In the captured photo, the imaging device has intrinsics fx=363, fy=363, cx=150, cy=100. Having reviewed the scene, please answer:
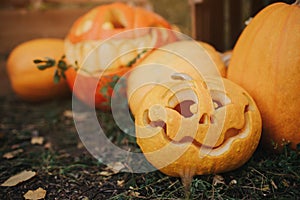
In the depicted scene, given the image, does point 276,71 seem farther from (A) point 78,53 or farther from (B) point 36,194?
(A) point 78,53

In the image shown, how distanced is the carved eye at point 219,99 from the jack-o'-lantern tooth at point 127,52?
705 mm

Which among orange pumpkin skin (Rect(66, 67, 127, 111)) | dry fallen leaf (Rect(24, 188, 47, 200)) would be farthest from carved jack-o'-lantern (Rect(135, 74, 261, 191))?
orange pumpkin skin (Rect(66, 67, 127, 111))

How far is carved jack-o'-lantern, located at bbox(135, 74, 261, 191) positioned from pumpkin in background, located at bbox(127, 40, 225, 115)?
0.84 ft

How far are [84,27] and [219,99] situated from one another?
1012mm

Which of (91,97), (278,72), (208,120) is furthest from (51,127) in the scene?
(278,72)

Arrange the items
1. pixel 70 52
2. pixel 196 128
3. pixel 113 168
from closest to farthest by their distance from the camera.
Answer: pixel 196 128 < pixel 113 168 < pixel 70 52

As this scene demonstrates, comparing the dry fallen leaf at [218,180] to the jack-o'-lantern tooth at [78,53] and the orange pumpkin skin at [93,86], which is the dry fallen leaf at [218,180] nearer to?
the orange pumpkin skin at [93,86]

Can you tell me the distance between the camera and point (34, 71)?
7.40 ft

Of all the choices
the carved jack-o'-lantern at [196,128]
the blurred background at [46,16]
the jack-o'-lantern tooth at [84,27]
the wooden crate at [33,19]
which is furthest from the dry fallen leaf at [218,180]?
the wooden crate at [33,19]

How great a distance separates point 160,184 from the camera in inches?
50.0

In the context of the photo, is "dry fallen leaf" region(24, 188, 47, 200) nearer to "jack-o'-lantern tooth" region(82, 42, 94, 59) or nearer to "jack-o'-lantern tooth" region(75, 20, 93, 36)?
"jack-o'-lantern tooth" region(82, 42, 94, 59)

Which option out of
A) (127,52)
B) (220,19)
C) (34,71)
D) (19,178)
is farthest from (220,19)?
(19,178)

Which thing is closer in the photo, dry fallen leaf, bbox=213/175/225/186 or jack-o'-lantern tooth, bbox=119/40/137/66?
dry fallen leaf, bbox=213/175/225/186

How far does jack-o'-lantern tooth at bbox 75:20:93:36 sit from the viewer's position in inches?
77.5
